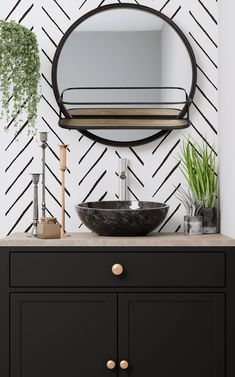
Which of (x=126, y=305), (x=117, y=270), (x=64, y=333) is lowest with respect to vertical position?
(x=64, y=333)

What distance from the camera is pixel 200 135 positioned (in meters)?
2.56

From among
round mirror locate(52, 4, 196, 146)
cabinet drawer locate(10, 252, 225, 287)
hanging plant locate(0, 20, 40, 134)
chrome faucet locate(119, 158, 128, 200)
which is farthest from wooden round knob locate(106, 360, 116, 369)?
hanging plant locate(0, 20, 40, 134)

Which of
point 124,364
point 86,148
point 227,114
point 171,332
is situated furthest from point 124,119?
point 124,364

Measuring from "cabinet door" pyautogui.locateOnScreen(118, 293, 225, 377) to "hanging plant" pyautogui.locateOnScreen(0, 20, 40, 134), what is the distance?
1.02 metres

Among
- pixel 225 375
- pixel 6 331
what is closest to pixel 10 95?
pixel 6 331

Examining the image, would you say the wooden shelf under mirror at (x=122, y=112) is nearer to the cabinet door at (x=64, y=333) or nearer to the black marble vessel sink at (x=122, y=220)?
the black marble vessel sink at (x=122, y=220)

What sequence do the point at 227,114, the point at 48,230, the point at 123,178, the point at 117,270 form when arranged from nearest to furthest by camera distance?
the point at 117,270, the point at 48,230, the point at 227,114, the point at 123,178

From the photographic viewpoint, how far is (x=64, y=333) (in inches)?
83.4

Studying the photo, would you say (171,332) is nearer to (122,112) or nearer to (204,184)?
(204,184)

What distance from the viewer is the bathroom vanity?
6.92 feet

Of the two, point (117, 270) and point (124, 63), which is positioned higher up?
point (124, 63)

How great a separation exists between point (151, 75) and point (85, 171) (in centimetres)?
57

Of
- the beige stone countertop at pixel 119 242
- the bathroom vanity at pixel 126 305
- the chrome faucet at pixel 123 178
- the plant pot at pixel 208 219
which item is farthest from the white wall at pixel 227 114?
the chrome faucet at pixel 123 178

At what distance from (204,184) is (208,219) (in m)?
0.17
